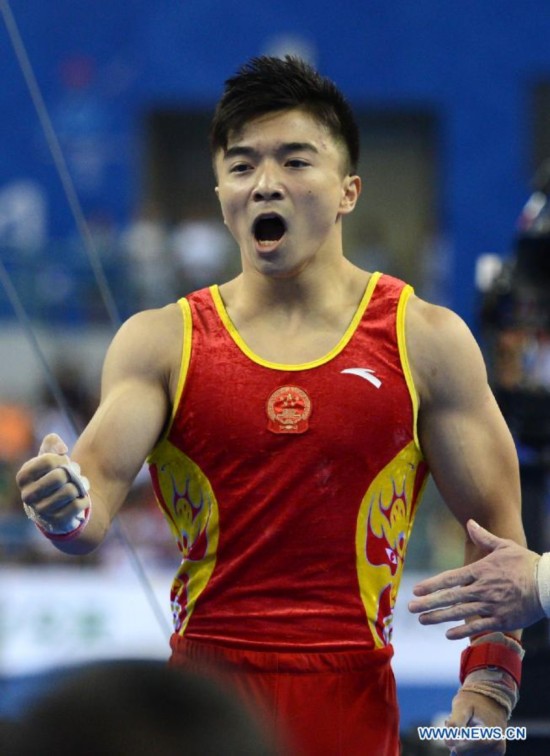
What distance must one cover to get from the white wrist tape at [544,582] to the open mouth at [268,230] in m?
0.86

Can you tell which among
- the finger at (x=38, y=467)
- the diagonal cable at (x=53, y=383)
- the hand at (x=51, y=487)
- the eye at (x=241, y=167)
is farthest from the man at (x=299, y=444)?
the diagonal cable at (x=53, y=383)

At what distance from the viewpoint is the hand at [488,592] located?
2.68 metres

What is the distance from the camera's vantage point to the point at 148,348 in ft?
9.87

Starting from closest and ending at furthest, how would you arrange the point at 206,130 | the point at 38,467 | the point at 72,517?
the point at 38,467
the point at 72,517
the point at 206,130

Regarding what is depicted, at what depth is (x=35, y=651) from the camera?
7.65 meters

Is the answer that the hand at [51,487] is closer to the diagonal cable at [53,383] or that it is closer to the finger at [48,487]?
the finger at [48,487]

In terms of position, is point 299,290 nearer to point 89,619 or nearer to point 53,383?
point 53,383

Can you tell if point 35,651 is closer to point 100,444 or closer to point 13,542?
point 13,542

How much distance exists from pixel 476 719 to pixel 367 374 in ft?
2.41

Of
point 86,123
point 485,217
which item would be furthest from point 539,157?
point 86,123

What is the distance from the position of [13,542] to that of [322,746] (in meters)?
5.73

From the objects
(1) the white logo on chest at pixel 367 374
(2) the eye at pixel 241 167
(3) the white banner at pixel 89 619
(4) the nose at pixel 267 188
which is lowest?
(3) the white banner at pixel 89 619

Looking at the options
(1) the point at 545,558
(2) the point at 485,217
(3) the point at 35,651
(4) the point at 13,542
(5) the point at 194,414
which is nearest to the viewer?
(1) the point at 545,558

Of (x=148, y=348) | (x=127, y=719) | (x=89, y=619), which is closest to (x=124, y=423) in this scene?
(x=148, y=348)
